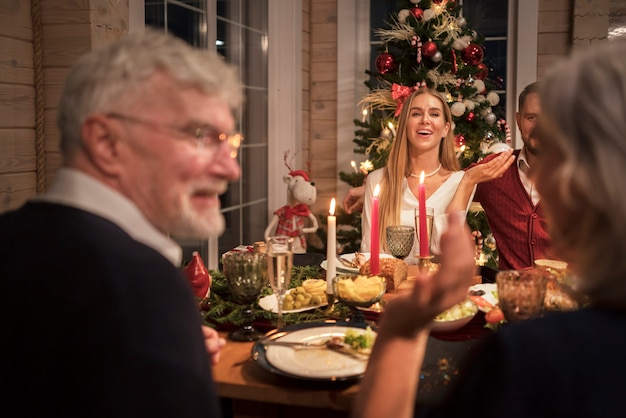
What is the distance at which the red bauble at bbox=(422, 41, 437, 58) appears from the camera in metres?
4.15

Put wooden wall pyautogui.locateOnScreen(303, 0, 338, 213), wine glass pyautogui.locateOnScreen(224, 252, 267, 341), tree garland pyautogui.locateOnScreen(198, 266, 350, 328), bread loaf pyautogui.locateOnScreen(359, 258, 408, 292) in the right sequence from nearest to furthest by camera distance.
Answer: wine glass pyautogui.locateOnScreen(224, 252, 267, 341) < tree garland pyautogui.locateOnScreen(198, 266, 350, 328) < bread loaf pyautogui.locateOnScreen(359, 258, 408, 292) < wooden wall pyautogui.locateOnScreen(303, 0, 338, 213)

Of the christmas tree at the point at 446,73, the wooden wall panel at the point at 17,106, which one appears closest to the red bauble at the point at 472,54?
the christmas tree at the point at 446,73

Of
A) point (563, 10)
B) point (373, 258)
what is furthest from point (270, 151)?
point (373, 258)

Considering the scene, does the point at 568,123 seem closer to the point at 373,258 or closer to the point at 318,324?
the point at 318,324

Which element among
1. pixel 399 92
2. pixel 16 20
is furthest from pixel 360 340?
pixel 399 92

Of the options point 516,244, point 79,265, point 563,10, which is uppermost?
point 563,10

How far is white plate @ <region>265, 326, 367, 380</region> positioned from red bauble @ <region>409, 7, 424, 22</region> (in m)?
3.18

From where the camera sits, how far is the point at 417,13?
4.22 m

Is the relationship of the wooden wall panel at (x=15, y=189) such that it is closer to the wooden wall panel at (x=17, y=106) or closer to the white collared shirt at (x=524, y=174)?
the wooden wall panel at (x=17, y=106)

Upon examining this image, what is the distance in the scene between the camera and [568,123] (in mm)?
758

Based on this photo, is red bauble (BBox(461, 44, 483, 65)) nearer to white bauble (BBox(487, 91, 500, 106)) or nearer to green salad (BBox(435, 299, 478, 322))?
white bauble (BBox(487, 91, 500, 106))

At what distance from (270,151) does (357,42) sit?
3.63ft

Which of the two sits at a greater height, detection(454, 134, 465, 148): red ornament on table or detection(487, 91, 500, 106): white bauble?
detection(487, 91, 500, 106): white bauble

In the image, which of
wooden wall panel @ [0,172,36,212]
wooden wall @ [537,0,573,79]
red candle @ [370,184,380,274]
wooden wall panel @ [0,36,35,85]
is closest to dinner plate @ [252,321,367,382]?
red candle @ [370,184,380,274]
